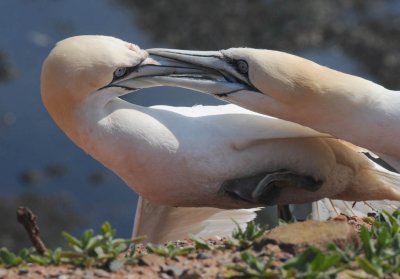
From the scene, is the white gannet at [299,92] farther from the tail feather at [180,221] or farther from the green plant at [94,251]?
the green plant at [94,251]

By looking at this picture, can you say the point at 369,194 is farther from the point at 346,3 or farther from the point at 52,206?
the point at 346,3

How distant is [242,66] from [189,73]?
218mm

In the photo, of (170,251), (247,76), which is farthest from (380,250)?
(247,76)

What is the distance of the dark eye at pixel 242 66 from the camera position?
5.33 meters

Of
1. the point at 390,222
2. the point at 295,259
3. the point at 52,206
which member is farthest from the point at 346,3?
the point at 295,259

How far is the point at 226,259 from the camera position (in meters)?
4.27

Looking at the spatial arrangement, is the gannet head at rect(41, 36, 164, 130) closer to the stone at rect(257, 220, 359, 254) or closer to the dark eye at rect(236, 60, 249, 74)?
the dark eye at rect(236, 60, 249, 74)

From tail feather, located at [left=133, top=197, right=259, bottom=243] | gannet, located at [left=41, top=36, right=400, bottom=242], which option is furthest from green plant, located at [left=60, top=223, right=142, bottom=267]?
tail feather, located at [left=133, top=197, right=259, bottom=243]

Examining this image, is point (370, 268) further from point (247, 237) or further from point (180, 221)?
point (180, 221)

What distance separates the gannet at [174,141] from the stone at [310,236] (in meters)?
0.93

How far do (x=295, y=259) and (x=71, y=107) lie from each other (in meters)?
1.47

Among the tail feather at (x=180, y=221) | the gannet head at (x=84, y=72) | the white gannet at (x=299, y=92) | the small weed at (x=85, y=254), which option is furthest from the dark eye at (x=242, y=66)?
the small weed at (x=85, y=254)

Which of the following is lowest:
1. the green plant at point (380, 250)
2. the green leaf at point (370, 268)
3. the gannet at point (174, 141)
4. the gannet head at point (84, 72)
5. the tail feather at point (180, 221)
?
the green leaf at point (370, 268)

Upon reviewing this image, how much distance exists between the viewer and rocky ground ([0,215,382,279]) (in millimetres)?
4125
